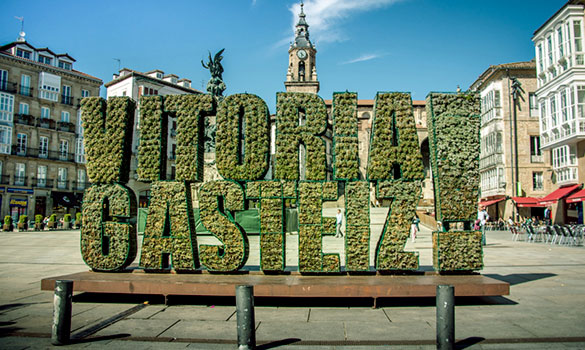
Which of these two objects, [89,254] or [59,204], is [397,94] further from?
[59,204]

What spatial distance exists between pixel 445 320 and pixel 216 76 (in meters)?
27.4

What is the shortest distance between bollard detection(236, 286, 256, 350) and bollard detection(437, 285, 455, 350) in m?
2.51

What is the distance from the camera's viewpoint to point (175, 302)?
9.04m

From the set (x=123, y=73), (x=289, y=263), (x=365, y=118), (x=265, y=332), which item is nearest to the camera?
(x=265, y=332)

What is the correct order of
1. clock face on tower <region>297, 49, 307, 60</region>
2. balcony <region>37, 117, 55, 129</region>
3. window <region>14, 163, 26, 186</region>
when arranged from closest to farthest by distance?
window <region>14, 163, 26, 186</region>, balcony <region>37, 117, 55, 129</region>, clock face on tower <region>297, 49, 307, 60</region>

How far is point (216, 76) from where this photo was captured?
99.9 feet

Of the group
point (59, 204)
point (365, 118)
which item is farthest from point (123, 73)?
point (365, 118)

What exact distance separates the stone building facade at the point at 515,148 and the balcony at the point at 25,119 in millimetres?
50558

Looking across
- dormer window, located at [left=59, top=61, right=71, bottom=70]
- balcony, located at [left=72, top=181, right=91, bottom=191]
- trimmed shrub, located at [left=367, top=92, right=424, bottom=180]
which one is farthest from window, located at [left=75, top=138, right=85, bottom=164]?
trimmed shrub, located at [left=367, top=92, right=424, bottom=180]

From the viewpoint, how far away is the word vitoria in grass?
9125mm

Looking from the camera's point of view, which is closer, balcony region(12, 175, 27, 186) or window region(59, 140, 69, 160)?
balcony region(12, 175, 27, 186)

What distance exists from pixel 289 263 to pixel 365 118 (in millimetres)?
75354

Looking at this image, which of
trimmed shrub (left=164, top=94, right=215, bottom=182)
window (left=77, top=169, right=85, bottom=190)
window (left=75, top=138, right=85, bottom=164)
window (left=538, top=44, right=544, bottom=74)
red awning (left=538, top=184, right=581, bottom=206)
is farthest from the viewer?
window (left=75, top=138, right=85, bottom=164)

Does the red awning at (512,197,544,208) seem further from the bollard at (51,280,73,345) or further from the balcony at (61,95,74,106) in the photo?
the balcony at (61,95,74,106)
